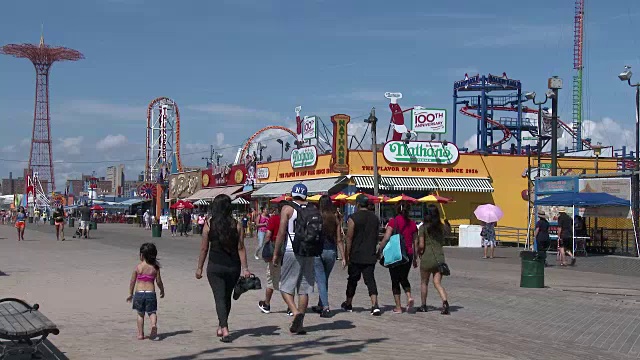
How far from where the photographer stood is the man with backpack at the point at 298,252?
9.61 metres

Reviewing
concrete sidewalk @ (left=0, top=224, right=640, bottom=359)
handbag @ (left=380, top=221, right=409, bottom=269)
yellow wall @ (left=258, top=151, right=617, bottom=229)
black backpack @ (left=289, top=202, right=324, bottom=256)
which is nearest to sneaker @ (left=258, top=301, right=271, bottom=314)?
concrete sidewalk @ (left=0, top=224, right=640, bottom=359)

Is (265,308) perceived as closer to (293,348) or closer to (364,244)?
(364,244)

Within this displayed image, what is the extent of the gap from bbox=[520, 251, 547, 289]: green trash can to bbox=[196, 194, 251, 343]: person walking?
8418 millimetres

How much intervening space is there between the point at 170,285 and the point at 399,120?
27.2m

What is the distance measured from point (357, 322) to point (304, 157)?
32.8 meters

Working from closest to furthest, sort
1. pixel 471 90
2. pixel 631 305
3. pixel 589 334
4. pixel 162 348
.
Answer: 1. pixel 162 348
2. pixel 589 334
3. pixel 631 305
4. pixel 471 90

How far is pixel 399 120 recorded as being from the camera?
4094 cm

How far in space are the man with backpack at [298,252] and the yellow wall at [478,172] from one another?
29.5m

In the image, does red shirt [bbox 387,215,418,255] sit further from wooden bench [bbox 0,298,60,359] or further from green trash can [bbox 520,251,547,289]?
wooden bench [bbox 0,298,60,359]

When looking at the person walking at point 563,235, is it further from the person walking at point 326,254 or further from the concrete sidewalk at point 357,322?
the person walking at point 326,254

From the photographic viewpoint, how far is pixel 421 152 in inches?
1588

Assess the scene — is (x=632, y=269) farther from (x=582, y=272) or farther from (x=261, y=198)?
(x=261, y=198)

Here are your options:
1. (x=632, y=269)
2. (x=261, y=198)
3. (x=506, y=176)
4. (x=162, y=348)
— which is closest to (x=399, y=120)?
(x=506, y=176)

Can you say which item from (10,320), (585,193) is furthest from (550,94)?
(10,320)
